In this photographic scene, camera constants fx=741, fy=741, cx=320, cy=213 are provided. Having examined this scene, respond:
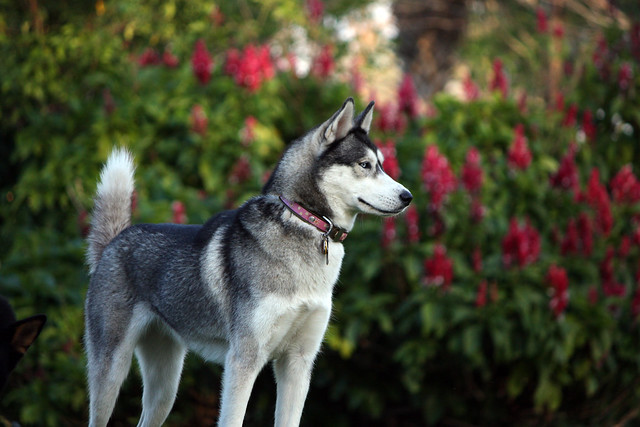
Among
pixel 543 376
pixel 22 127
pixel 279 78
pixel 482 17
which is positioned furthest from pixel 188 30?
pixel 482 17

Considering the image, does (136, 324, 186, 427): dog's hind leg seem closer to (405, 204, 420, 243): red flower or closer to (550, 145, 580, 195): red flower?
(405, 204, 420, 243): red flower

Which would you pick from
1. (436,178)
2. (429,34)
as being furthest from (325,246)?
(429,34)

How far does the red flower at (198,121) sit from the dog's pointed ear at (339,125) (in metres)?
2.90

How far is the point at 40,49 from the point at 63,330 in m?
2.82

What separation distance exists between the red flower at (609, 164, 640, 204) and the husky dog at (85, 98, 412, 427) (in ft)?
11.2

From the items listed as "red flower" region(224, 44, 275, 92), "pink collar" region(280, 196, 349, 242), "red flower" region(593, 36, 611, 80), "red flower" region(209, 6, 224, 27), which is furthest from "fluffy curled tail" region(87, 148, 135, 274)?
"red flower" region(593, 36, 611, 80)

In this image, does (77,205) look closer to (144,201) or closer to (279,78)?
(144,201)

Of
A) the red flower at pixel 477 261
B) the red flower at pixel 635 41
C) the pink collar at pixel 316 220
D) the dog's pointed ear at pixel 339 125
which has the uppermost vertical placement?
the red flower at pixel 635 41

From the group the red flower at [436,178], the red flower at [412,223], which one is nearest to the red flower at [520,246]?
the red flower at [436,178]

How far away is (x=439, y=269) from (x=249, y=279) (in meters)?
2.42

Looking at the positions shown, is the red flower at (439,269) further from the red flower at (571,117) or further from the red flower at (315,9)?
the red flower at (315,9)

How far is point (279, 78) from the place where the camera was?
7457 mm

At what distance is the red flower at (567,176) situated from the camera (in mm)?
6414

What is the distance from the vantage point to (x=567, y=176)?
6.45 meters
